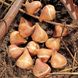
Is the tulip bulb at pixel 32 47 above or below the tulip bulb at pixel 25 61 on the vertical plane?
above

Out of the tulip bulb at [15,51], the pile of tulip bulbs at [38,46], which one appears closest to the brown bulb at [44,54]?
the pile of tulip bulbs at [38,46]

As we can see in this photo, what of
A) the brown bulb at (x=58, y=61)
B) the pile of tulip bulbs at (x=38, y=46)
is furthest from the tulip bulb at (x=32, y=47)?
the brown bulb at (x=58, y=61)

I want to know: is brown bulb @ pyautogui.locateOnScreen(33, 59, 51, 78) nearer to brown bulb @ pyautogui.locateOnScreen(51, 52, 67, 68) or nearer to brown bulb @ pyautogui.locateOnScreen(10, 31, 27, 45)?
brown bulb @ pyautogui.locateOnScreen(51, 52, 67, 68)

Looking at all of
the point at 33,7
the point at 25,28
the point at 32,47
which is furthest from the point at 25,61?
the point at 33,7

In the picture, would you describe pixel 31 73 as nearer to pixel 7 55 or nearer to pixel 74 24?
pixel 7 55

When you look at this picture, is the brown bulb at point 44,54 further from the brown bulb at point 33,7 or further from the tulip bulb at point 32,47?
the brown bulb at point 33,7

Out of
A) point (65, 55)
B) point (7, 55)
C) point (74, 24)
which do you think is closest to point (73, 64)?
point (65, 55)

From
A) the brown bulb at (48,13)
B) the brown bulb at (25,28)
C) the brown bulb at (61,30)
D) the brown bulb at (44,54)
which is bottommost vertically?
the brown bulb at (44,54)

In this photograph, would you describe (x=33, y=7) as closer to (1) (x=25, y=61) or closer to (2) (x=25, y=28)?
(2) (x=25, y=28)
